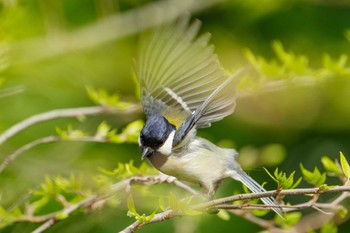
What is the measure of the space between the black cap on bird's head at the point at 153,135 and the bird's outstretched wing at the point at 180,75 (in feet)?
0.24

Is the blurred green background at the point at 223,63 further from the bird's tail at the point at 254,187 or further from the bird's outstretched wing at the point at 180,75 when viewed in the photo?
the bird's tail at the point at 254,187

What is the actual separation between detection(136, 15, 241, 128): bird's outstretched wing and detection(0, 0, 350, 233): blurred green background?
30.9 inches

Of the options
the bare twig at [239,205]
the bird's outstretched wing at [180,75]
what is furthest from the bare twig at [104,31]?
the bare twig at [239,205]

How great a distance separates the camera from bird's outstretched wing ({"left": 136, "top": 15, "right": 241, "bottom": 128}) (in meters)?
1.75

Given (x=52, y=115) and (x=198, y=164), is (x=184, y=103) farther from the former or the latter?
(x=52, y=115)

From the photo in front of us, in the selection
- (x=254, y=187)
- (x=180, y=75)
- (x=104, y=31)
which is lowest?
(x=254, y=187)

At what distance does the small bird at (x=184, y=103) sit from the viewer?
1.72 meters

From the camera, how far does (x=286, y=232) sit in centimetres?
180

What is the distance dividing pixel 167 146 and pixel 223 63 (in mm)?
1384

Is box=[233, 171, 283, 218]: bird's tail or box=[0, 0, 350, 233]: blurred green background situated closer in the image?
box=[233, 171, 283, 218]: bird's tail

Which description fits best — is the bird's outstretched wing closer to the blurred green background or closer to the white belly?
the white belly

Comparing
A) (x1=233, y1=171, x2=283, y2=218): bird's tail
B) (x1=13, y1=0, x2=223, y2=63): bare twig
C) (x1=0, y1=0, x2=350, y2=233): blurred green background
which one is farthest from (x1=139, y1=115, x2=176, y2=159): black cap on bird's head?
(x1=13, y1=0, x2=223, y2=63): bare twig

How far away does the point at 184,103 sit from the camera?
6.11ft

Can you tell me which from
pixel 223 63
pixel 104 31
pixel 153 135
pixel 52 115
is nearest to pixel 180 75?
pixel 153 135
